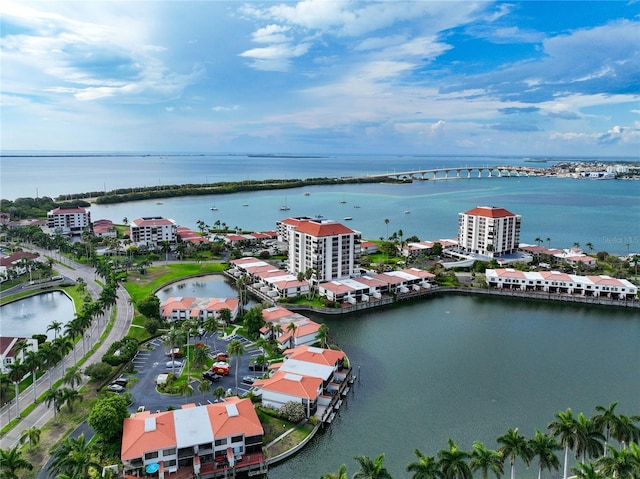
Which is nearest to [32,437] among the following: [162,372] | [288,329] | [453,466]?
[162,372]

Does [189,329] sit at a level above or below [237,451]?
above

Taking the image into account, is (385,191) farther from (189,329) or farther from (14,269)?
(189,329)

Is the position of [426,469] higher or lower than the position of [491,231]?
lower

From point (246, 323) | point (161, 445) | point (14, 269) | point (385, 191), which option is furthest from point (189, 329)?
point (385, 191)

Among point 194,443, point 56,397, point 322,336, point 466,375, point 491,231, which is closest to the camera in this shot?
point 194,443

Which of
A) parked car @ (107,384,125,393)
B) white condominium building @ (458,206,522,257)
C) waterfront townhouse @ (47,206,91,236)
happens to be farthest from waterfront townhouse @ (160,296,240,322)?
waterfront townhouse @ (47,206,91,236)

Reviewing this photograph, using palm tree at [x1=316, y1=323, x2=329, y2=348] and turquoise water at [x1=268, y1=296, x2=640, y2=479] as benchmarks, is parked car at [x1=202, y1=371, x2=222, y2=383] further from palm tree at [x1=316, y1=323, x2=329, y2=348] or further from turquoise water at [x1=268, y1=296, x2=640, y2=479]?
turquoise water at [x1=268, y1=296, x2=640, y2=479]

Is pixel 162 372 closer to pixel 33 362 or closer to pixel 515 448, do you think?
pixel 33 362
